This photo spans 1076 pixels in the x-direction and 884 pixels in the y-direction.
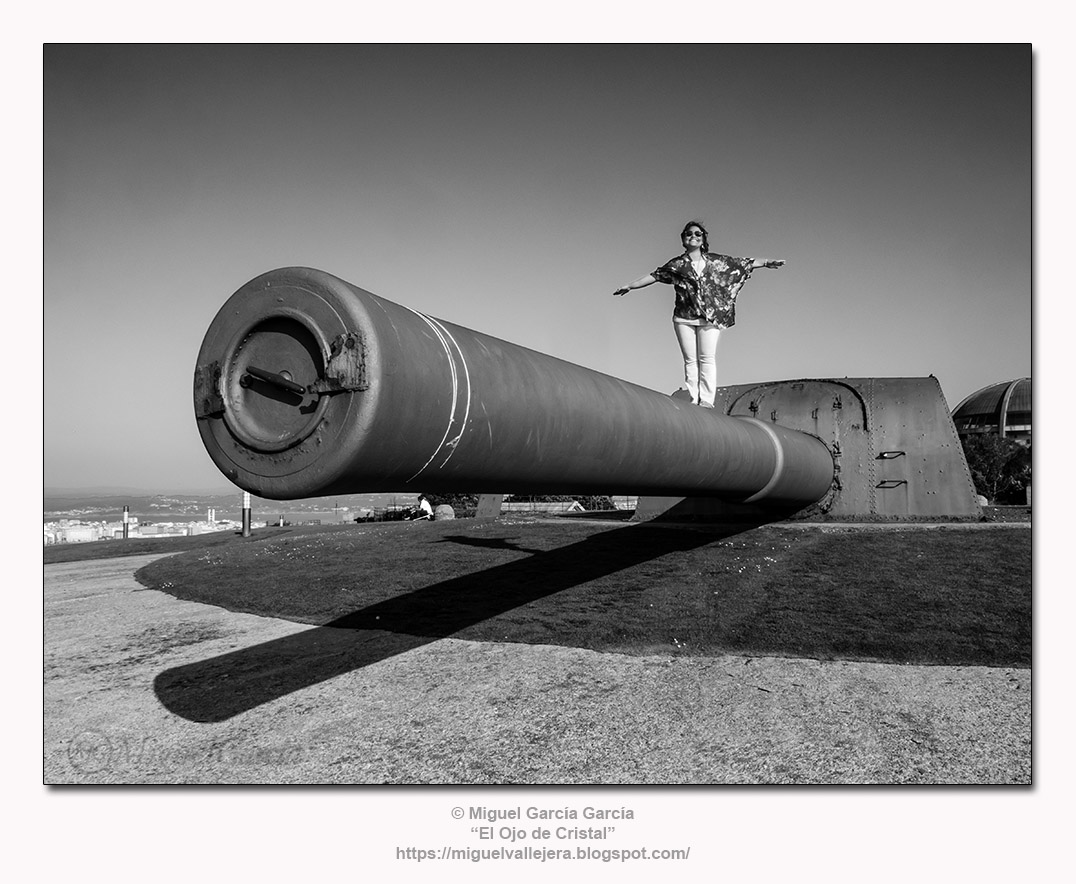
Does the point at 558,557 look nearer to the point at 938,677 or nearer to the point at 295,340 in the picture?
the point at 938,677

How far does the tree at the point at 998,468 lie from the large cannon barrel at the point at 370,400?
24.8 m

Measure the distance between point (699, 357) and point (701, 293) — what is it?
46 cm

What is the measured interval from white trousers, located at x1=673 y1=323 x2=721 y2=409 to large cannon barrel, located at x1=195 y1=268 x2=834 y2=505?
331 cm

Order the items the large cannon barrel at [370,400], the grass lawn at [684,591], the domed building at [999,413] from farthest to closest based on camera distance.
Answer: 1. the domed building at [999,413]
2. the grass lawn at [684,591]
3. the large cannon barrel at [370,400]

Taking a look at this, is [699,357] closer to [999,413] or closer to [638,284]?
[638,284]

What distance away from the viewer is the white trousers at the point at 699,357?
17.8ft

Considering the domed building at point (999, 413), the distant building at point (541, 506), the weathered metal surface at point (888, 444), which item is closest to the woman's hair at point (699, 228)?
the weathered metal surface at point (888, 444)

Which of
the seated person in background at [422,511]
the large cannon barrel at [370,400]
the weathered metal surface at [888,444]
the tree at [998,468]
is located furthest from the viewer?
the tree at [998,468]

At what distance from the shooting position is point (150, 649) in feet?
16.9

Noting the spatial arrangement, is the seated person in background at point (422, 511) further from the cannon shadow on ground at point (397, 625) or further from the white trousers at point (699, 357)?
the white trousers at point (699, 357)

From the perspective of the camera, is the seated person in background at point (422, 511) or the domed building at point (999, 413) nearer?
the seated person in background at point (422, 511)

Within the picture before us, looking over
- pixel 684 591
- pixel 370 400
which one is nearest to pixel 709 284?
pixel 684 591

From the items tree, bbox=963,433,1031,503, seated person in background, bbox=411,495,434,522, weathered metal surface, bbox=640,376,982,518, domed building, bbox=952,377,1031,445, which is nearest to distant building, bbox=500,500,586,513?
seated person in background, bbox=411,495,434,522
